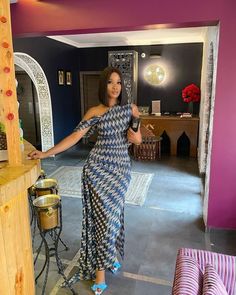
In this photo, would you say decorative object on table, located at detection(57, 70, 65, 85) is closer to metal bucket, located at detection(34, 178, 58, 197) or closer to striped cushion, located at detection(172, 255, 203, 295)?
metal bucket, located at detection(34, 178, 58, 197)

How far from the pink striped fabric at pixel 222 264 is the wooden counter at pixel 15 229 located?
0.85 meters

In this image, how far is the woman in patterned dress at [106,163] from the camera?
1.97 m

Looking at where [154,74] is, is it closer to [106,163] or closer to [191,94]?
[191,94]

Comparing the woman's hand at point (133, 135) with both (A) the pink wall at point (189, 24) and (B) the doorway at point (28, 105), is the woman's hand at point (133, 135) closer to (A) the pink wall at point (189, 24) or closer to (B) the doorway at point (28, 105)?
(A) the pink wall at point (189, 24)

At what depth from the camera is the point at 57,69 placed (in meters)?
5.91

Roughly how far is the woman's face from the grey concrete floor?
1.51 m

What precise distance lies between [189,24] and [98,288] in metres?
2.41

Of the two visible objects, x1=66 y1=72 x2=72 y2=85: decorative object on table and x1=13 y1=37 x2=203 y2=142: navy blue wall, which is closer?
x1=13 y1=37 x2=203 y2=142: navy blue wall

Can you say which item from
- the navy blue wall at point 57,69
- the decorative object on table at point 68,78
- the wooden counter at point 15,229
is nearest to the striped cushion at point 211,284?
the wooden counter at point 15,229

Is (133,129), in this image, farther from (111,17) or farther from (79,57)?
(79,57)

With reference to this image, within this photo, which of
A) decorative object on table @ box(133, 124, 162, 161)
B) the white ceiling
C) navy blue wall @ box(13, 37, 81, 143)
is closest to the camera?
navy blue wall @ box(13, 37, 81, 143)

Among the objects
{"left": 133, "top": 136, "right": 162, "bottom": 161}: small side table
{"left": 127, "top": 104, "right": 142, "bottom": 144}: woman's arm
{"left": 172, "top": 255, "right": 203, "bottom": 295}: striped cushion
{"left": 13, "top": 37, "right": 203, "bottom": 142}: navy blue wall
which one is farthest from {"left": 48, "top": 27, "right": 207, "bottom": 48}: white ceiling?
{"left": 172, "top": 255, "right": 203, "bottom": 295}: striped cushion

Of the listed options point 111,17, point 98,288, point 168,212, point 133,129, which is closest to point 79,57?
point 111,17

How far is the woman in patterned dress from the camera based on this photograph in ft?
6.47
